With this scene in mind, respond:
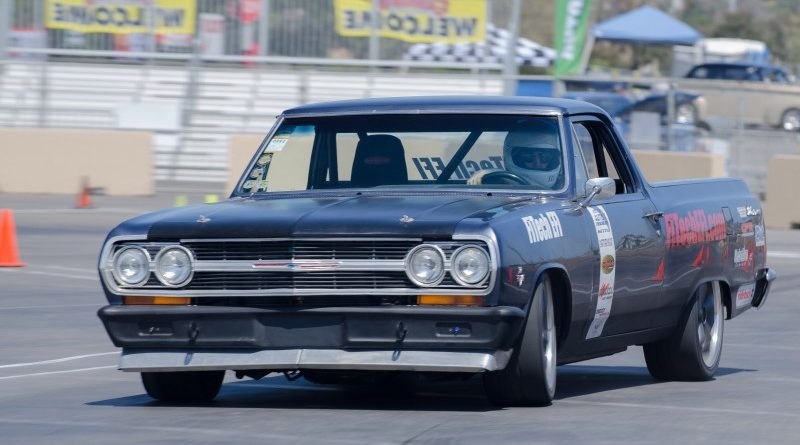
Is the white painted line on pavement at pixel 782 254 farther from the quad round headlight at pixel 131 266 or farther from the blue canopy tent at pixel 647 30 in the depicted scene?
the blue canopy tent at pixel 647 30

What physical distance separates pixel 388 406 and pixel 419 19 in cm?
3033

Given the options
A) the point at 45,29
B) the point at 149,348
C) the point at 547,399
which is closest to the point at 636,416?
the point at 547,399

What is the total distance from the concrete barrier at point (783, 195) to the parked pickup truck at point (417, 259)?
53.3ft

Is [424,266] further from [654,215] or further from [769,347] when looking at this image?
[769,347]

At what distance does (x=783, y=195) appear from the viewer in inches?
1006

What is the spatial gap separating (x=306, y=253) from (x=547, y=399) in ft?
4.77

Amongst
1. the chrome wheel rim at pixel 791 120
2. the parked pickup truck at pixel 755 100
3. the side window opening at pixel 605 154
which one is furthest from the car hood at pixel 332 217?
the chrome wheel rim at pixel 791 120

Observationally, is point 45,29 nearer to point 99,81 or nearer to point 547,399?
point 99,81

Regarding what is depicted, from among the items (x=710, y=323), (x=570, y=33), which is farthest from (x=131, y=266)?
(x=570, y=33)

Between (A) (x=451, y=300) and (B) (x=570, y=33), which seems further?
(B) (x=570, y=33)

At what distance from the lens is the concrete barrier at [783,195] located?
25.5 m

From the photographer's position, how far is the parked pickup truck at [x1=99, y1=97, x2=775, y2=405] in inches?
294

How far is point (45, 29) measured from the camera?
3797 cm

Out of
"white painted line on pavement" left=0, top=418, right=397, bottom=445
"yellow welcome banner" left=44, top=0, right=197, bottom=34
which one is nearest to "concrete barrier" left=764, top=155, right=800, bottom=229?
"yellow welcome banner" left=44, top=0, right=197, bottom=34
